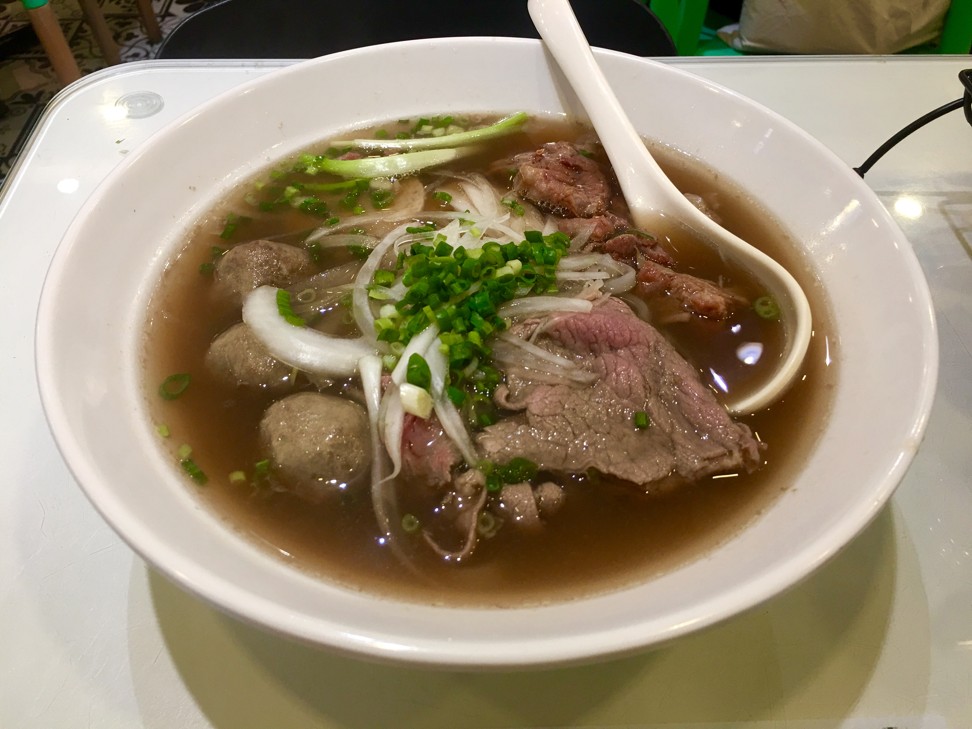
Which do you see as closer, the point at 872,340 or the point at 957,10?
the point at 872,340

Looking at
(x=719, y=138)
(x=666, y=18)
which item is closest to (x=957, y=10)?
(x=666, y=18)

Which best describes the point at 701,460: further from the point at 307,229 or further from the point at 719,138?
the point at 307,229

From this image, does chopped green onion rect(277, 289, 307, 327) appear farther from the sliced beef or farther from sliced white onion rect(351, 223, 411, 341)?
the sliced beef

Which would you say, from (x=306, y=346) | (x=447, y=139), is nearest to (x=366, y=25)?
(x=447, y=139)

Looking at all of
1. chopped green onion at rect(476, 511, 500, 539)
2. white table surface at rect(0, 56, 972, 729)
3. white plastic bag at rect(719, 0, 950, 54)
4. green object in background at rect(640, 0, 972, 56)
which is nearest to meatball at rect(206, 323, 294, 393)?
white table surface at rect(0, 56, 972, 729)

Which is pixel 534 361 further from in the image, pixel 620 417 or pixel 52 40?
pixel 52 40

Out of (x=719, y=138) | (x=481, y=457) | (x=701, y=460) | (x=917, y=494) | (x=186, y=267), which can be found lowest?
(x=917, y=494)

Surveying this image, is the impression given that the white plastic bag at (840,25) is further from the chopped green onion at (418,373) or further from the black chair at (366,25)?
Answer: the chopped green onion at (418,373)
